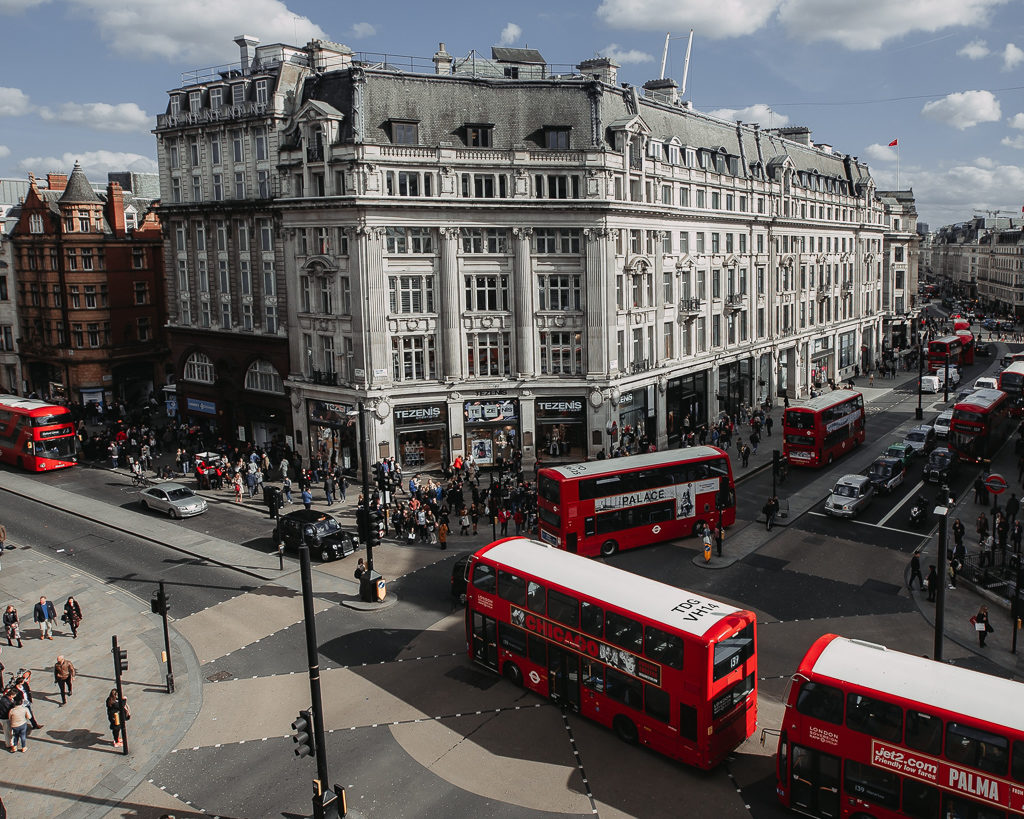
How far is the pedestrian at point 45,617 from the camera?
28.4m

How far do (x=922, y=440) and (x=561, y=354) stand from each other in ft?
81.9

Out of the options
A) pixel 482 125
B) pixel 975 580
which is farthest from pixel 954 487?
pixel 482 125

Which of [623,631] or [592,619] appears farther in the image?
[592,619]

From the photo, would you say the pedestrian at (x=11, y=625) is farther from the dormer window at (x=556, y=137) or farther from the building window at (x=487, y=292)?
the dormer window at (x=556, y=137)

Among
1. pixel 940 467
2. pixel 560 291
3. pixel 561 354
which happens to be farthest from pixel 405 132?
pixel 940 467

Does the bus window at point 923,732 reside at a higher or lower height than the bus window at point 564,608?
lower

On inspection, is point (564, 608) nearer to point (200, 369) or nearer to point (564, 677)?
point (564, 677)

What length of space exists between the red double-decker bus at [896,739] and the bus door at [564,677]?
571 centimetres

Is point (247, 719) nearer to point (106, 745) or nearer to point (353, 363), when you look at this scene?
point (106, 745)

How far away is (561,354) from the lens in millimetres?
50000

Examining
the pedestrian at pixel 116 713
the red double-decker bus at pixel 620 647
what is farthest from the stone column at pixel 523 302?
the pedestrian at pixel 116 713

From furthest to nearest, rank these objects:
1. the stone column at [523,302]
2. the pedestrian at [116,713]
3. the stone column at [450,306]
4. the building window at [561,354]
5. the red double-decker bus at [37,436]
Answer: the red double-decker bus at [37,436], the building window at [561,354], the stone column at [523,302], the stone column at [450,306], the pedestrian at [116,713]

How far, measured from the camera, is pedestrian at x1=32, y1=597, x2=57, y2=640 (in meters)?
28.4

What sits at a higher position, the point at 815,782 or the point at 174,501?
the point at 174,501
